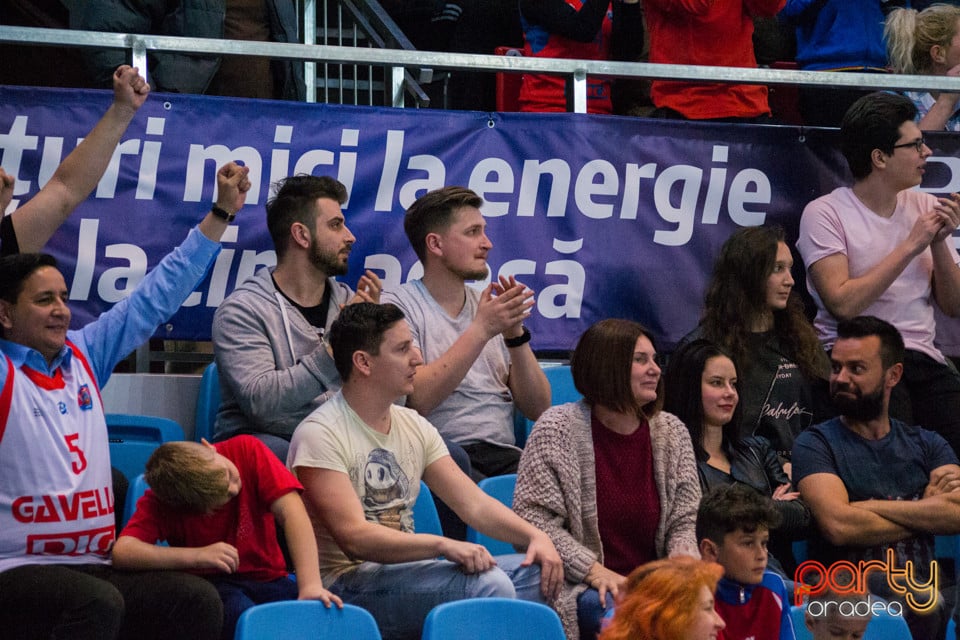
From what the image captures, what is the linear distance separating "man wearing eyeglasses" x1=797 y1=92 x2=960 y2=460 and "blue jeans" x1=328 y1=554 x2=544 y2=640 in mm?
2353

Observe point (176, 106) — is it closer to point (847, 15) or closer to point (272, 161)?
point (272, 161)

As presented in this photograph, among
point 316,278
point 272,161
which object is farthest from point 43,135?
point 316,278

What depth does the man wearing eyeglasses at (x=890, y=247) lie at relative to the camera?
569cm

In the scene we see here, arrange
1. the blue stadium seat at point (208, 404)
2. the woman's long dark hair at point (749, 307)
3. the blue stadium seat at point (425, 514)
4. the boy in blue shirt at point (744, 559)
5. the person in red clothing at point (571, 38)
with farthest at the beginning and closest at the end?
the person in red clothing at point (571, 38) → the woman's long dark hair at point (749, 307) → the blue stadium seat at point (208, 404) → the blue stadium seat at point (425, 514) → the boy in blue shirt at point (744, 559)

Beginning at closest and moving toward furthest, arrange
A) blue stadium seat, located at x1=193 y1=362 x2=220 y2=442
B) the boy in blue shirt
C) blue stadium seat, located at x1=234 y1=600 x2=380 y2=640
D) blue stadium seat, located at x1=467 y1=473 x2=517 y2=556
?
1. blue stadium seat, located at x1=234 y1=600 x2=380 y2=640
2. the boy in blue shirt
3. blue stadium seat, located at x1=467 y1=473 x2=517 y2=556
4. blue stadium seat, located at x1=193 y1=362 x2=220 y2=442

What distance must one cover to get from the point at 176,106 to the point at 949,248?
3.34 meters

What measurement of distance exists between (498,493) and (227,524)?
1057 millimetres

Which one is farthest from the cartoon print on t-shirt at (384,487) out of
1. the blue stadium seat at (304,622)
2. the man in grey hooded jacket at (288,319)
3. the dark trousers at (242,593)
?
the blue stadium seat at (304,622)

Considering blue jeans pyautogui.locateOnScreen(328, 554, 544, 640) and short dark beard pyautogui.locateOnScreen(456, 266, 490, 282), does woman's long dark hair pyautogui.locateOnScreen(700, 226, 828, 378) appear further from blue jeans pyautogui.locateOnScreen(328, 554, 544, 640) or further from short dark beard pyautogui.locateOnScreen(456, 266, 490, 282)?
blue jeans pyautogui.locateOnScreen(328, 554, 544, 640)

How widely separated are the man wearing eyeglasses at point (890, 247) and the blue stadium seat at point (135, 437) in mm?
2801

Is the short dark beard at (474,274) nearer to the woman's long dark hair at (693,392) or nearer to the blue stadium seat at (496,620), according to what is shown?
the woman's long dark hair at (693,392)

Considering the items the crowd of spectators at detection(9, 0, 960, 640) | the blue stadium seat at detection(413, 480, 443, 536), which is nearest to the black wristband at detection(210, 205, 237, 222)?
the crowd of spectators at detection(9, 0, 960, 640)

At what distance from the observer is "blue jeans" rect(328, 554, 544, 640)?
153 inches

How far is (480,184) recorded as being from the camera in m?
5.73
